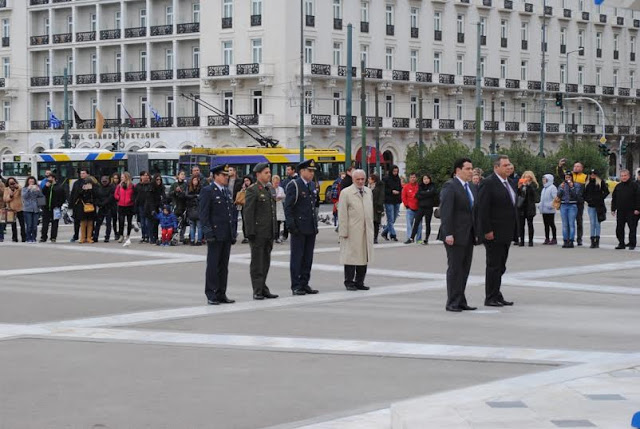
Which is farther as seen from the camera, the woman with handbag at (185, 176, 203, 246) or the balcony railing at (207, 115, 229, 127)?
the balcony railing at (207, 115, 229, 127)

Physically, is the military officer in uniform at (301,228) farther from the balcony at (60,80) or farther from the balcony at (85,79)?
the balcony at (60,80)

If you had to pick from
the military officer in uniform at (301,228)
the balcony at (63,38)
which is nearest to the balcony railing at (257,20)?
the balcony at (63,38)

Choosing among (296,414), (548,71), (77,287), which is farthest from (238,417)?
(548,71)

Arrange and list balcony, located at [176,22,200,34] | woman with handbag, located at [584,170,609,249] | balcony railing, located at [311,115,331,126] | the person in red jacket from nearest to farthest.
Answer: woman with handbag, located at [584,170,609,249] < the person in red jacket < balcony railing, located at [311,115,331,126] < balcony, located at [176,22,200,34]

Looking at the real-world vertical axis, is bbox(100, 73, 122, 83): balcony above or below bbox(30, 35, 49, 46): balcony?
below

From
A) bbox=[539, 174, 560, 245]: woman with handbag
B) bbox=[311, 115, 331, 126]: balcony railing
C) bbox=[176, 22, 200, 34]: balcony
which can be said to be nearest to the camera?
bbox=[539, 174, 560, 245]: woman with handbag

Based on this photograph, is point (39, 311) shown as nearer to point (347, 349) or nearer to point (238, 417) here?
point (347, 349)

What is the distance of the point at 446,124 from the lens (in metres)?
78.9

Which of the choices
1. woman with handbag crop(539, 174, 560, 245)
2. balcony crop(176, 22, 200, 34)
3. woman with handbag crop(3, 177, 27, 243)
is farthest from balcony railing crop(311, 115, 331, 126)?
woman with handbag crop(539, 174, 560, 245)

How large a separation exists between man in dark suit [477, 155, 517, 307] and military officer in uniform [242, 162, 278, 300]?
292 centimetres

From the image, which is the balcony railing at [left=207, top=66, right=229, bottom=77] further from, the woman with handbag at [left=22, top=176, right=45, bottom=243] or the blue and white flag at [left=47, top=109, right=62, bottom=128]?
the woman with handbag at [left=22, top=176, right=45, bottom=243]

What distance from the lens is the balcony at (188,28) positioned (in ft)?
245

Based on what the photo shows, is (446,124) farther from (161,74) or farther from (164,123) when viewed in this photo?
(161,74)

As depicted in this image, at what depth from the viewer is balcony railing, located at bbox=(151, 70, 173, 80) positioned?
76000mm
